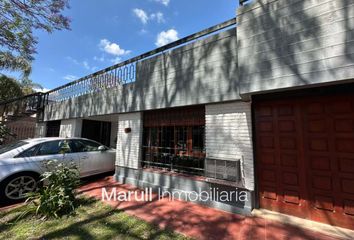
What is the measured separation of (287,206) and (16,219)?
225 inches

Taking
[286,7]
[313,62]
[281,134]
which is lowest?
[281,134]

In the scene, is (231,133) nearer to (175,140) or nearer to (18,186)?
(175,140)

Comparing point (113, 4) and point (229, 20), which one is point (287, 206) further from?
point (113, 4)

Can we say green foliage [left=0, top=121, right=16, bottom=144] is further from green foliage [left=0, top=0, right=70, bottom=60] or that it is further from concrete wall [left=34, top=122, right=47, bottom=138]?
green foliage [left=0, top=0, right=70, bottom=60]

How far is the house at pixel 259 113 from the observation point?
10.4ft

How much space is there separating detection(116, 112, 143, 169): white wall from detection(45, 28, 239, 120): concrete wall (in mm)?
351

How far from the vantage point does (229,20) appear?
4.74 m

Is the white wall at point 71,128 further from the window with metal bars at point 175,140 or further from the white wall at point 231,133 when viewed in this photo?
the white wall at point 231,133

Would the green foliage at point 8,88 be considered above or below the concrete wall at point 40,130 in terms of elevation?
above

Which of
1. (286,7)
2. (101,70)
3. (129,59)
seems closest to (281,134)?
(286,7)

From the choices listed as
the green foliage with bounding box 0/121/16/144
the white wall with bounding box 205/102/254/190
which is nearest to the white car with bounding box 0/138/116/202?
the white wall with bounding box 205/102/254/190

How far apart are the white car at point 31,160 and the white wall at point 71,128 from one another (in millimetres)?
2787

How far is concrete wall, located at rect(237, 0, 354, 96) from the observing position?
287 centimetres

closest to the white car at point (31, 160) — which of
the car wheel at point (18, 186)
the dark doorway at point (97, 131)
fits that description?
the car wheel at point (18, 186)
